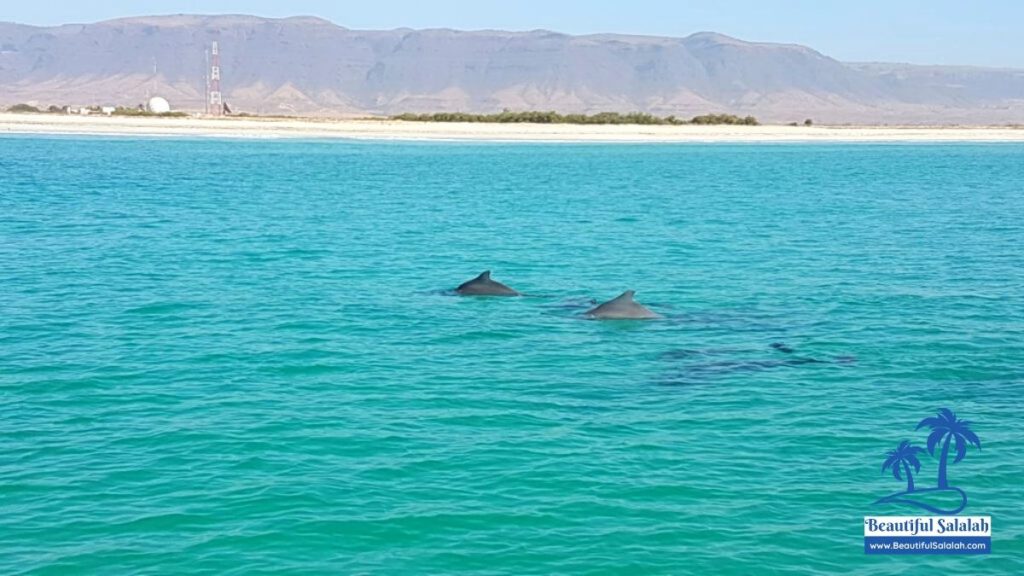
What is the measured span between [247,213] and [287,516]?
36526mm

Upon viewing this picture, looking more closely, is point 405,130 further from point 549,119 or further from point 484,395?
point 484,395

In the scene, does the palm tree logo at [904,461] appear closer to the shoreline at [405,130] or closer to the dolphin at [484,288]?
the dolphin at [484,288]

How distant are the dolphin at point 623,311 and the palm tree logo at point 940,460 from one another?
7.90 meters

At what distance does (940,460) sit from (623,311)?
10005 mm

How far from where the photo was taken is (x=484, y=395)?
18.8 meters

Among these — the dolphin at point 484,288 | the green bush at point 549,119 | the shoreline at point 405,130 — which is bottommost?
the shoreline at point 405,130

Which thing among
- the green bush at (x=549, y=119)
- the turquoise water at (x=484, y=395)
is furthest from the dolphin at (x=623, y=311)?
the green bush at (x=549, y=119)

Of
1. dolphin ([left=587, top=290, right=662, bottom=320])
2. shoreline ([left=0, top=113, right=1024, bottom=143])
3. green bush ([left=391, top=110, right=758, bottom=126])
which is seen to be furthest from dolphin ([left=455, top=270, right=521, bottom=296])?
green bush ([left=391, top=110, right=758, bottom=126])

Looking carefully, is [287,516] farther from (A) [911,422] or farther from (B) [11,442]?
(A) [911,422]

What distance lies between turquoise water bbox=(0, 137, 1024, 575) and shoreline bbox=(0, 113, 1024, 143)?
82.2m

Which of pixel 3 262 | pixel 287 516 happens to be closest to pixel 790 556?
pixel 287 516

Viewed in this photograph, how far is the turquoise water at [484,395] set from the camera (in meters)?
13.0

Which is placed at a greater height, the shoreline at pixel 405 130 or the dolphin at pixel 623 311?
the dolphin at pixel 623 311

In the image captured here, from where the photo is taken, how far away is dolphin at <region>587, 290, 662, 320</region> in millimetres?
24969
